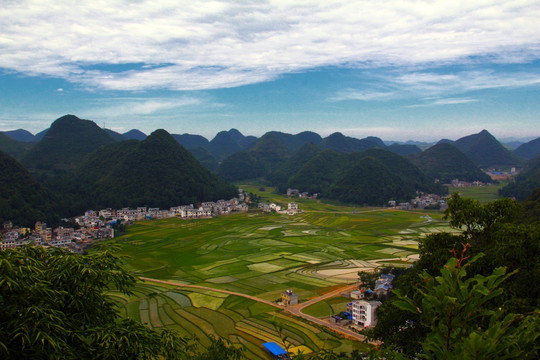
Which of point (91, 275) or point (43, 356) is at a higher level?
point (91, 275)

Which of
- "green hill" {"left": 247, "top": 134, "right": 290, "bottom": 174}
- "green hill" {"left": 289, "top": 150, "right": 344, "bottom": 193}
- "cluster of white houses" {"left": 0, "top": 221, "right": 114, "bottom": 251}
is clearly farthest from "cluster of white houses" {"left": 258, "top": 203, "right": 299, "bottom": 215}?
"green hill" {"left": 247, "top": 134, "right": 290, "bottom": 174}

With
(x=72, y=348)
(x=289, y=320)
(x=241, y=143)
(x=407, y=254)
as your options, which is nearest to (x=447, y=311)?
(x=72, y=348)

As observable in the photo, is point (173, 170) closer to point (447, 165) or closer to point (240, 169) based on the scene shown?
point (240, 169)

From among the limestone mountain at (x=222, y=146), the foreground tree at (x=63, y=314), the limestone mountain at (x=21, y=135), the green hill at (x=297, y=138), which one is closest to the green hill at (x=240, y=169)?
the limestone mountain at (x=222, y=146)

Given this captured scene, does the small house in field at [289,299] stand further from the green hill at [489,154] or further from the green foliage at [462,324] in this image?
the green hill at [489,154]

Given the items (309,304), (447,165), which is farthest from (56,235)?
(447,165)

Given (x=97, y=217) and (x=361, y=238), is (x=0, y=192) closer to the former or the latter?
(x=97, y=217)
